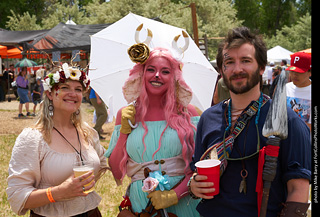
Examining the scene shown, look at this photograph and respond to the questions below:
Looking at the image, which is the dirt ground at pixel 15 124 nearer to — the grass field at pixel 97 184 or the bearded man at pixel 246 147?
the grass field at pixel 97 184

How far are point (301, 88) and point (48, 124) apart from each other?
12.5 ft

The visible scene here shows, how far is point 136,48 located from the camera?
2873 millimetres

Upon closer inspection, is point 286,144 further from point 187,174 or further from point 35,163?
point 35,163

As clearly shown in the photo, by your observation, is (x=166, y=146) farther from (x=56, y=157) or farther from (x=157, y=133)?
(x=56, y=157)

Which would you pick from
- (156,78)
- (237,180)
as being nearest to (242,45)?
(237,180)

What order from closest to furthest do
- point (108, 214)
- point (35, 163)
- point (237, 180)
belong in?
point (237, 180) < point (35, 163) < point (108, 214)

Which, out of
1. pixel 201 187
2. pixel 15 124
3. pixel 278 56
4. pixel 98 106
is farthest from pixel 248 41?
pixel 278 56

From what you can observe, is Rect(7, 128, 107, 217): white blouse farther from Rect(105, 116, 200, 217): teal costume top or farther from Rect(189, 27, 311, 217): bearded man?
Rect(189, 27, 311, 217): bearded man

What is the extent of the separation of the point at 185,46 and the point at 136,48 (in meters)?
0.52

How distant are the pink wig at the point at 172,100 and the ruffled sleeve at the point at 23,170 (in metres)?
0.68

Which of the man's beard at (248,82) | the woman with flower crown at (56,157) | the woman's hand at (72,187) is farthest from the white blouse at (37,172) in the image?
the man's beard at (248,82)

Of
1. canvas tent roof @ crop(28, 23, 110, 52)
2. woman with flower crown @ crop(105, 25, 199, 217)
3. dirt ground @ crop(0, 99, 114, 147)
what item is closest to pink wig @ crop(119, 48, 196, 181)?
woman with flower crown @ crop(105, 25, 199, 217)

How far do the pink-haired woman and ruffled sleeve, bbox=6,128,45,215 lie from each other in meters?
0.64

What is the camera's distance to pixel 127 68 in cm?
356
